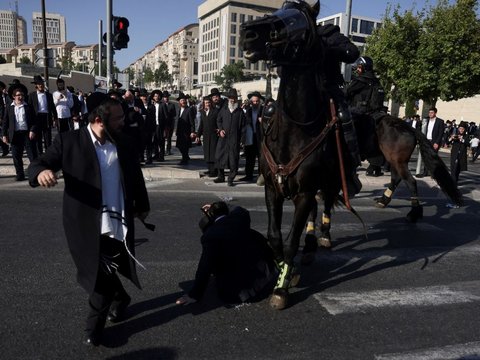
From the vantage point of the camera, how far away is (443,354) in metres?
3.27

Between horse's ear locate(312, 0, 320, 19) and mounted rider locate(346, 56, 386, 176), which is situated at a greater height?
horse's ear locate(312, 0, 320, 19)

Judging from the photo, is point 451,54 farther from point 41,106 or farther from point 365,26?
point 365,26

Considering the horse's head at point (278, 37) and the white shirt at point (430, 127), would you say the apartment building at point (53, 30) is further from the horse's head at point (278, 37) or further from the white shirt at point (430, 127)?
the horse's head at point (278, 37)

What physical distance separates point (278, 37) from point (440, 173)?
14.3 feet

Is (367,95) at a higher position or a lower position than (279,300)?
higher

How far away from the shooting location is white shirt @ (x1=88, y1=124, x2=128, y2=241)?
10.6 feet

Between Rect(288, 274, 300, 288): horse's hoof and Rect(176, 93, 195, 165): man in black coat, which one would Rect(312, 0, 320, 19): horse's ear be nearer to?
Rect(288, 274, 300, 288): horse's hoof

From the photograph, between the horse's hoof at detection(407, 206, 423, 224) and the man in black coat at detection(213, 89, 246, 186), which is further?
the man in black coat at detection(213, 89, 246, 186)

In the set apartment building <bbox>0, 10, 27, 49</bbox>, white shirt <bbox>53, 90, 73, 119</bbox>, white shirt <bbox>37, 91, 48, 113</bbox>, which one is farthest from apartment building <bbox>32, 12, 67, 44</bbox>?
white shirt <bbox>37, 91, 48, 113</bbox>

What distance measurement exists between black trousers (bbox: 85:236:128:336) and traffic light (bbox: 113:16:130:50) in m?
10.6

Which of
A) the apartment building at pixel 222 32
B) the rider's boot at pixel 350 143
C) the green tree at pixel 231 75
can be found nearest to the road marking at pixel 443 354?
the rider's boot at pixel 350 143

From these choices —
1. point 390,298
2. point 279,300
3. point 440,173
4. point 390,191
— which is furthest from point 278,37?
point 390,191

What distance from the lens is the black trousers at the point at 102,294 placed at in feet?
10.4

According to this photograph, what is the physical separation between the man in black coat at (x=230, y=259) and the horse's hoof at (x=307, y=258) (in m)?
0.88
